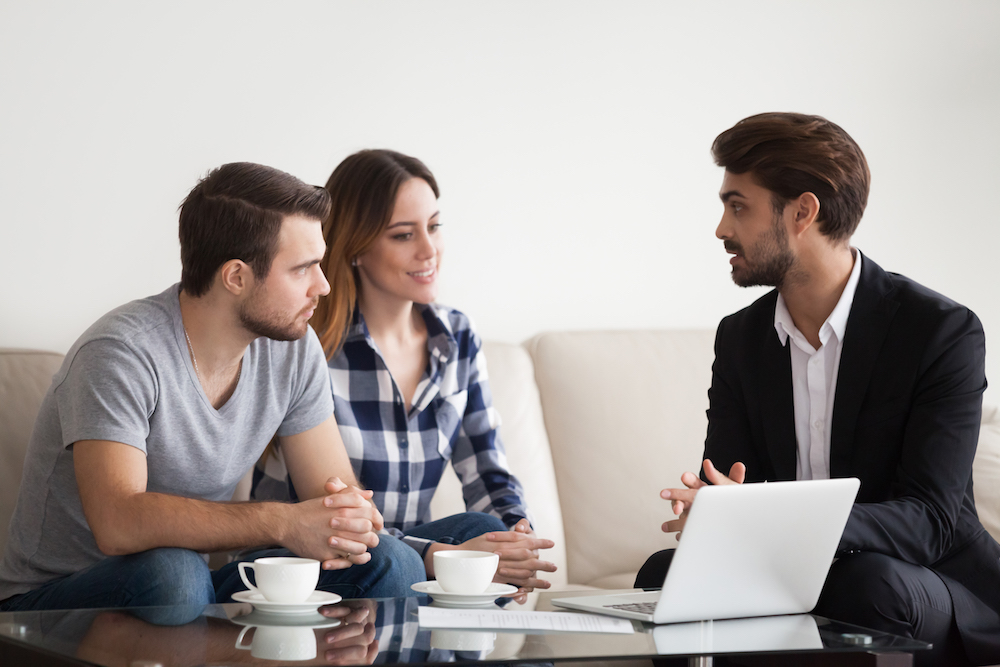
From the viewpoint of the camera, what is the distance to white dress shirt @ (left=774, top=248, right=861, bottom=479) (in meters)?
1.79

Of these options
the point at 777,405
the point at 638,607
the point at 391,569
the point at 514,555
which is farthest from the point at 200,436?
the point at 777,405

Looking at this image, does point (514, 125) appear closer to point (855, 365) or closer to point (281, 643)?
point (855, 365)

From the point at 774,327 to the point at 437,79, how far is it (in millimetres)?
1112

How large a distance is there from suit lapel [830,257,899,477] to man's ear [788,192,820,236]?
0.58ft

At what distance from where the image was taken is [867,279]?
5.88 feet

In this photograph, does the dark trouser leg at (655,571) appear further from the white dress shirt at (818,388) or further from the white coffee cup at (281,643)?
the white coffee cup at (281,643)

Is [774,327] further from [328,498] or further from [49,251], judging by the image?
[49,251]

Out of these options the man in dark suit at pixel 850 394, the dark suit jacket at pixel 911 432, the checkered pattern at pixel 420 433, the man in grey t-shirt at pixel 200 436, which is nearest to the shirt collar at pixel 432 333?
the checkered pattern at pixel 420 433

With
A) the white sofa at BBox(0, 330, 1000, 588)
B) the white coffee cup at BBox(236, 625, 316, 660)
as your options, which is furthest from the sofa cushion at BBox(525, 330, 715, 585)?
the white coffee cup at BBox(236, 625, 316, 660)

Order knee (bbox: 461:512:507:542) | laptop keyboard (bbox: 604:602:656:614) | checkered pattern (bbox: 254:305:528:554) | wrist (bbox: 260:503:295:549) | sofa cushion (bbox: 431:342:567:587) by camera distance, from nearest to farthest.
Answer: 1. laptop keyboard (bbox: 604:602:656:614)
2. wrist (bbox: 260:503:295:549)
3. knee (bbox: 461:512:507:542)
4. checkered pattern (bbox: 254:305:528:554)
5. sofa cushion (bbox: 431:342:567:587)

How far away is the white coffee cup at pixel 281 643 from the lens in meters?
1.08

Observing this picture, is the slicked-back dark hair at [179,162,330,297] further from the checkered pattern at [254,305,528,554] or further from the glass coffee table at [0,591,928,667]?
the glass coffee table at [0,591,928,667]

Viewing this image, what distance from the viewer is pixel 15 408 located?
1.83 meters

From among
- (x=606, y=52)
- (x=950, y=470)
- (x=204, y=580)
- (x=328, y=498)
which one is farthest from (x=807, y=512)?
(x=606, y=52)
